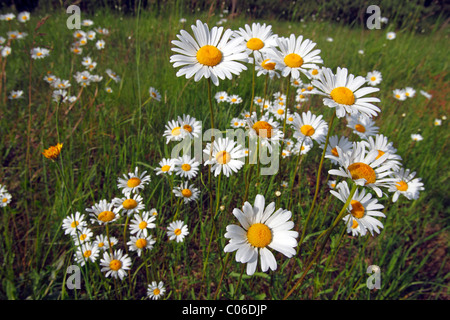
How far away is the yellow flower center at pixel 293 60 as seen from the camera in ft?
3.86

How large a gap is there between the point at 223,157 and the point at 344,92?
0.60 m

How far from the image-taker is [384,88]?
3.53 m

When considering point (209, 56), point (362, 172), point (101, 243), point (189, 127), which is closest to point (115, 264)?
point (101, 243)

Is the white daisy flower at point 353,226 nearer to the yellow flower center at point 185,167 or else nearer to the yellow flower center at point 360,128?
the yellow flower center at point 360,128

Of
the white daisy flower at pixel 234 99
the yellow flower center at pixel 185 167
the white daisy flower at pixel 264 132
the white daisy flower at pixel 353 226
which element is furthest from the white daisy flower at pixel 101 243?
the white daisy flower at pixel 234 99

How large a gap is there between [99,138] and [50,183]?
480 mm

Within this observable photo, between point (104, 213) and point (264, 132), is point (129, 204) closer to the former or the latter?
point (104, 213)

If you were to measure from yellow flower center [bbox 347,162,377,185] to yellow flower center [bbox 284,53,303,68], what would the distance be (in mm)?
530

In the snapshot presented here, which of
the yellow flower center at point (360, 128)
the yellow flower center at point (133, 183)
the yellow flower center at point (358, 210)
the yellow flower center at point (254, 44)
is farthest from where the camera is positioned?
the yellow flower center at point (360, 128)

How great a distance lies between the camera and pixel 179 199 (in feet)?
5.21

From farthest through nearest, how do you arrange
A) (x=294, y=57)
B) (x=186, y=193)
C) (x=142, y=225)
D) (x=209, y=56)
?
(x=186, y=193) → (x=142, y=225) → (x=294, y=57) → (x=209, y=56)
